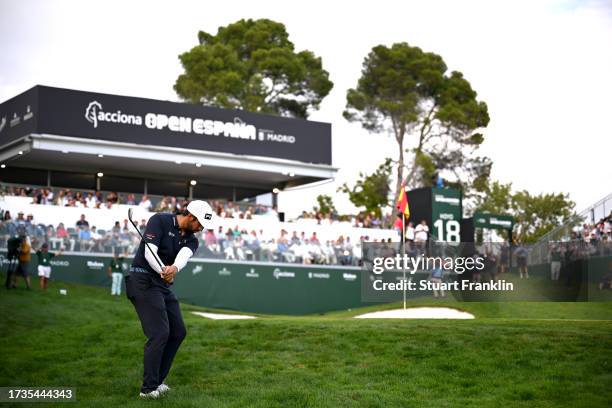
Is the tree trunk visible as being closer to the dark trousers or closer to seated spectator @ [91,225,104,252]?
seated spectator @ [91,225,104,252]

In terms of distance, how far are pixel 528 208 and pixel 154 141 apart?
108 feet

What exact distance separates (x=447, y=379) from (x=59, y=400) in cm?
506

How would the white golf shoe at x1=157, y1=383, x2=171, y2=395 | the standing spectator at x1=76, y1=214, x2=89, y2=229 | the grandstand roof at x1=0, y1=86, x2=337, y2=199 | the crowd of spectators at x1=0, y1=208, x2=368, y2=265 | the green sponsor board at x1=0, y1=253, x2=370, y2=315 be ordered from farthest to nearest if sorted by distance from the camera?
the grandstand roof at x1=0, y1=86, x2=337, y2=199
the standing spectator at x1=76, y1=214, x2=89, y2=229
the green sponsor board at x1=0, y1=253, x2=370, y2=315
the crowd of spectators at x1=0, y1=208, x2=368, y2=265
the white golf shoe at x1=157, y1=383, x2=171, y2=395

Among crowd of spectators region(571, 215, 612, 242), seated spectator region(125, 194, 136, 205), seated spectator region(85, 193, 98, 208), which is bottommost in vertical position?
crowd of spectators region(571, 215, 612, 242)

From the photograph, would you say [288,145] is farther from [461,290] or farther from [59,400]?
[59,400]

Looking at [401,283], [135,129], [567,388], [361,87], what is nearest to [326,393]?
[567,388]

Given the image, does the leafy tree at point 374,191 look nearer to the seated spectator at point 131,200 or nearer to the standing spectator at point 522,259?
the seated spectator at point 131,200

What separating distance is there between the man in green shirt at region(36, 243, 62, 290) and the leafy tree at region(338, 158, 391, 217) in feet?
107

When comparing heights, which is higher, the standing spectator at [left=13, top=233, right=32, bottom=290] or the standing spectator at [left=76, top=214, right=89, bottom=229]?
the standing spectator at [left=76, top=214, right=89, bottom=229]

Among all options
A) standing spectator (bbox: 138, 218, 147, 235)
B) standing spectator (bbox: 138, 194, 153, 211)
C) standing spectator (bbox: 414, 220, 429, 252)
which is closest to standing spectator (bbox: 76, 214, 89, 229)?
standing spectator (bbox: 138, 218, 147, 235)

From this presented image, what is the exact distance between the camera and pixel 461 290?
71.5 feet

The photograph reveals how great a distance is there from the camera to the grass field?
35.7ft

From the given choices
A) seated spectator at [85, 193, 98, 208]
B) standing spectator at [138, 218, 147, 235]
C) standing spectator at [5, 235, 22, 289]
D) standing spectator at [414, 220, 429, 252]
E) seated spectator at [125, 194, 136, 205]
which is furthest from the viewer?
seated spectator at [125, 194, 136, 205]

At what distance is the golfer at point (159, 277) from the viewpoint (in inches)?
413
